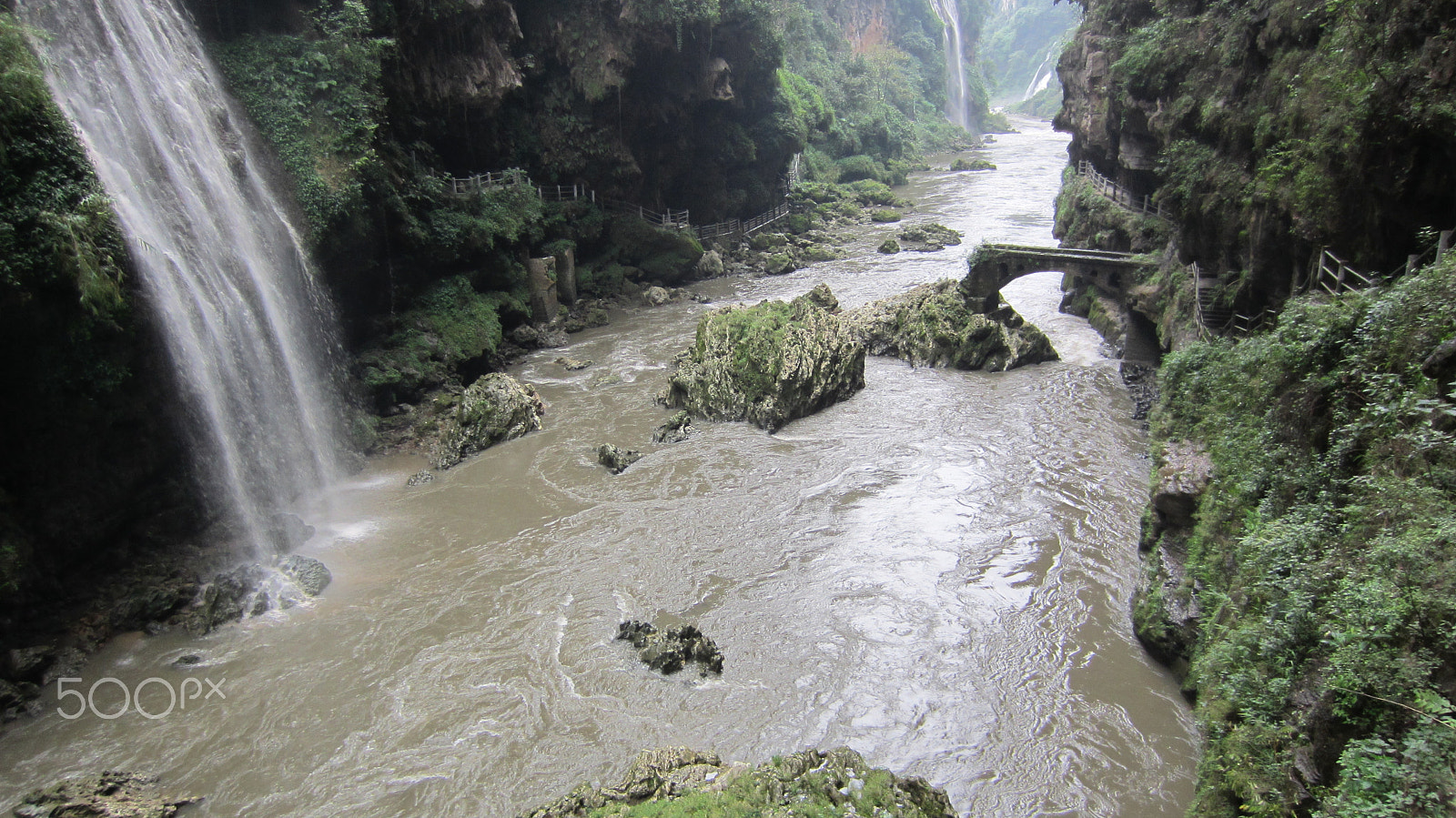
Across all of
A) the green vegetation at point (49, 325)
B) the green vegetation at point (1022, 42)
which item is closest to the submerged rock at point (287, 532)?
the green vegetation at point (49, 325)

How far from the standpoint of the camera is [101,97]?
488 inches

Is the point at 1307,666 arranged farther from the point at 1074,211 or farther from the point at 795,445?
the point at 1074,211

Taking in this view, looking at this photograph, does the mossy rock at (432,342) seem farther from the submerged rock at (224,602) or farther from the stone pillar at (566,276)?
the submerged rock at (224,602)

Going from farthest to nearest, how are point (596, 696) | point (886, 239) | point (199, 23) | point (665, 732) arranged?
point (886, 239)
point (199, 23)
point (596, 696)
point (665, 732)

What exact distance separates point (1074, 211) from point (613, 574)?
2639 cm

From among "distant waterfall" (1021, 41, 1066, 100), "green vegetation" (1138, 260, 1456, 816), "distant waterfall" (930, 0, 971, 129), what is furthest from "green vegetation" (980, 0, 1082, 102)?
"green vegetation" (1138, 260, 1456, 816)

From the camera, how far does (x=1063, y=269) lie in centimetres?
2344

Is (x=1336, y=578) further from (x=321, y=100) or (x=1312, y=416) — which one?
(x=321, y=100)

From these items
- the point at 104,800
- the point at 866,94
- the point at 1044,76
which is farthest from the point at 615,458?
the point at 1044,76

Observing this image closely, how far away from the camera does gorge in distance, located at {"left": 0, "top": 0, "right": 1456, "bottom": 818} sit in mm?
7031

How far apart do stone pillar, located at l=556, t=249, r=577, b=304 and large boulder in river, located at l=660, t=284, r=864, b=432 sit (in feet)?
30.0

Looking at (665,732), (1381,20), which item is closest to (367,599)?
(665,732)

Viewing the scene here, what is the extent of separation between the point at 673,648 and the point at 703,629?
0.91 metres

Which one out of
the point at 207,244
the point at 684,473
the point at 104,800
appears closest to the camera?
the point at 104,800
